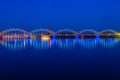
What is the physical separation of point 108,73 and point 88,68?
138cm

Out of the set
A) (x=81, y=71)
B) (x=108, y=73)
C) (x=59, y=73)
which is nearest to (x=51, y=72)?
(x=59, y=73)

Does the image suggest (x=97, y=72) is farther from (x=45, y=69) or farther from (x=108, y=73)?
(x=45, y=69)

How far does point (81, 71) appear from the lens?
11.0 m

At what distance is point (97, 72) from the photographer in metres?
10.5

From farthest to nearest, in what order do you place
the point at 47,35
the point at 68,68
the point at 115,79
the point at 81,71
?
the point at 47,35, the point at 68,68, the point at 81,71, the point at 115,79

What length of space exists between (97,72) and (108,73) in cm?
38

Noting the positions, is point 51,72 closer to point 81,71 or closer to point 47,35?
point 81,71

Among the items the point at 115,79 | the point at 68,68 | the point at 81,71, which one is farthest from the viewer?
the point at 68,68

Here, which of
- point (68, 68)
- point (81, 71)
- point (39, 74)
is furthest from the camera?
point (68, 68)

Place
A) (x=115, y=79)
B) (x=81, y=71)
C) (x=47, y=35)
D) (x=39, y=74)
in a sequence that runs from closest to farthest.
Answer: (x=115, y=79) → (x=39, y=74) → (x=81, y=71) → (x=47, y=35)

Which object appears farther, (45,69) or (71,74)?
(45,69)

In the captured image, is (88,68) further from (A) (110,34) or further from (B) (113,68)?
(A) (110,34)

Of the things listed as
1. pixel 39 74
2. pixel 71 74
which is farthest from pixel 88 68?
pixel 39 74

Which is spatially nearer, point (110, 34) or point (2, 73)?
point (2, 73)
